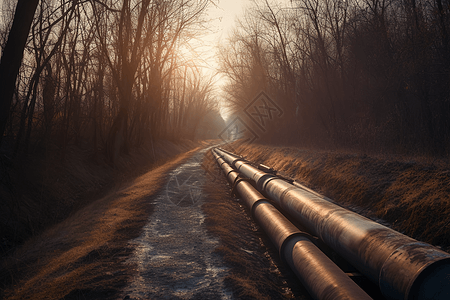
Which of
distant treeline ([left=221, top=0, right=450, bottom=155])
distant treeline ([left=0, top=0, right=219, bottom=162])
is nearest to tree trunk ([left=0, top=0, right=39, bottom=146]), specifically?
distant treeline ([left=0, top=0, right=219, bottom=162])

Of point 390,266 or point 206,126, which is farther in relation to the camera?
point 206,126

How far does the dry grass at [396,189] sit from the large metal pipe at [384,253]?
130 centimetres

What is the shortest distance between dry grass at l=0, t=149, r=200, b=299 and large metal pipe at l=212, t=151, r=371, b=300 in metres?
2.19

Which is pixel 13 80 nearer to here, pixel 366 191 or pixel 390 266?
pixel 390 266

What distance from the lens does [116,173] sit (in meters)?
15.5

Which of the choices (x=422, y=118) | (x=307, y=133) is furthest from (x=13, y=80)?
(x=307, y=133)

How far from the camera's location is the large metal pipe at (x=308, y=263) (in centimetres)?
304

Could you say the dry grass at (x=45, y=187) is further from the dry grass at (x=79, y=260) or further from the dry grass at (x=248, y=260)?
the dry grass at (x=248, y=260)

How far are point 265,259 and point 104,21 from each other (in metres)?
14.9

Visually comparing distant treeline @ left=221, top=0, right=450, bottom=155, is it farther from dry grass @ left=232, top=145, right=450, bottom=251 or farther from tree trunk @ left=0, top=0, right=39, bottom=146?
tree trunk @ left=0, top=0, right=39, bottom=146

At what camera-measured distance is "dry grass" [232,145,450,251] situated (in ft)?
15.2

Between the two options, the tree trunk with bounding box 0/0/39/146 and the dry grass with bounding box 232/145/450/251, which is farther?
the tree trunk with bounding box 0/0/39/146

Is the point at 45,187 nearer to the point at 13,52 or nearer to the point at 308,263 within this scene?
the point at 13,52

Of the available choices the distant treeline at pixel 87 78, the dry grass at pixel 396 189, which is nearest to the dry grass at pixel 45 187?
the distant treeline at pixel 87 78
